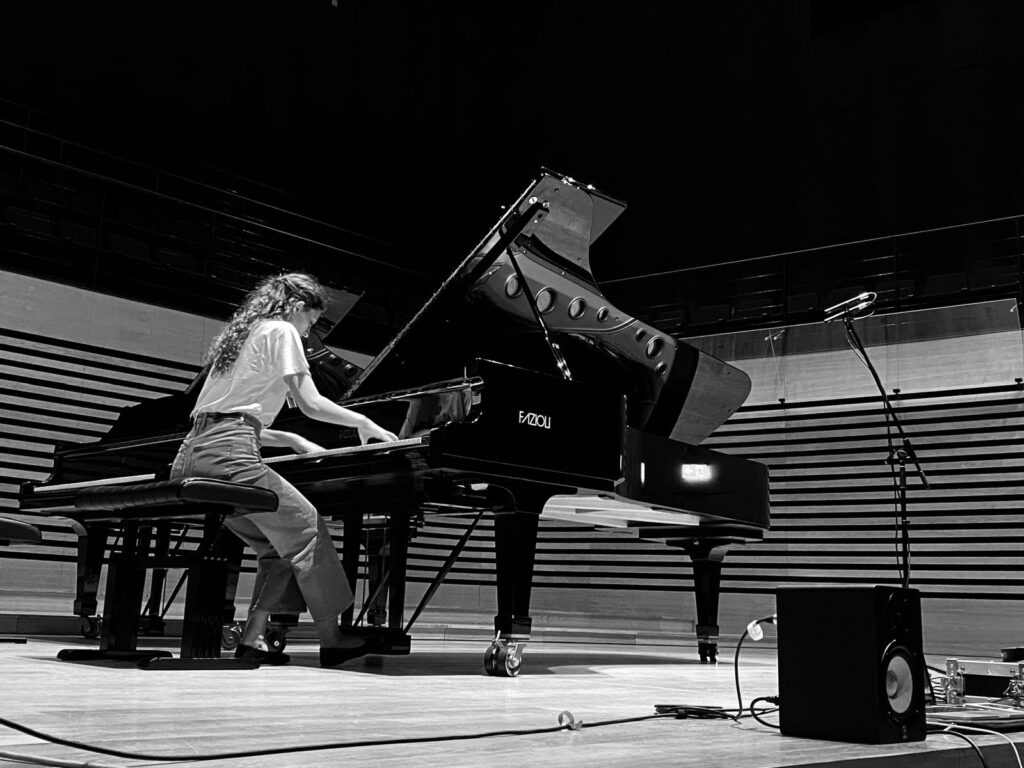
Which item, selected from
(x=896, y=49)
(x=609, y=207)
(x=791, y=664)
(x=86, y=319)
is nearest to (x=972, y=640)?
Result: (x=609, y=207)

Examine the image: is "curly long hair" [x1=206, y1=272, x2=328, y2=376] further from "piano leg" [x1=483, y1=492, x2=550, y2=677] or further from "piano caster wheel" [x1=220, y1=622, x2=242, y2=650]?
"piano caster wheel" [x1=220, y1=622, x2=242, y2=650]

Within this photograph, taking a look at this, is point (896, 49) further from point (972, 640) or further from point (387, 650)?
point (387, 650)

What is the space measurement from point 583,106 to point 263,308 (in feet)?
22.6

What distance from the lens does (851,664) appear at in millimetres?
1494

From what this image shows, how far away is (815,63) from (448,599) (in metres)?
5.27

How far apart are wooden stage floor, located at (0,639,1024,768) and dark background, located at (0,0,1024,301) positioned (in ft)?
19.5

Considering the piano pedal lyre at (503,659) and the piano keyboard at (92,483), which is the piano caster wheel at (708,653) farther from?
the piano keyboard at (92,483)

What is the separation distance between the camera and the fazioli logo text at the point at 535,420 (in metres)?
2.92

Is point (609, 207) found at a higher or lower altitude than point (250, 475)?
higher

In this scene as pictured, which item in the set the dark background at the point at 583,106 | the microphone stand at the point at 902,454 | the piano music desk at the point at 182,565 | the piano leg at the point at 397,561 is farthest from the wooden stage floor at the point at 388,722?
the dark background at the point at 583,106

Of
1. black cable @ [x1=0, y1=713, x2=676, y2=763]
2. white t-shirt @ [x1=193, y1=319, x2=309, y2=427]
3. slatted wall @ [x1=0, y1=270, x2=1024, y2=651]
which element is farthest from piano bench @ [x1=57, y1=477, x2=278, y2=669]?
slatted wall @ [x1=0, y1=270, x2=1024, y2=651]

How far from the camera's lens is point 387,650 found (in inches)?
125

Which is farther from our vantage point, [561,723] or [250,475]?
[250,475]

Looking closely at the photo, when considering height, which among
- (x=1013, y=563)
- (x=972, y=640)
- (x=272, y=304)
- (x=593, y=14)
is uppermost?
(x=593, y=14)
